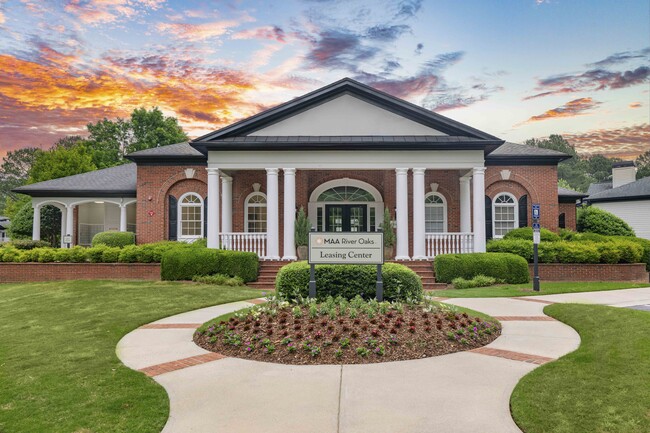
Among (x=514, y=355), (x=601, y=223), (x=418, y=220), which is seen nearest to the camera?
(x=514, y=355)

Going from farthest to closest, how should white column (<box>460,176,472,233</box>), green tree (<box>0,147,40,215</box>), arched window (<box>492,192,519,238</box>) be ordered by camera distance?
green tree (<box>0,147,40,215</box>)
arched window (<box>492,192,519,238</box>)
white column (<box>460,176,472,233</box>)

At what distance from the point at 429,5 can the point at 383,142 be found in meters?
5.75

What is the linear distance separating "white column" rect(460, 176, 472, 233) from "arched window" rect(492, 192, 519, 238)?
194 centimetres

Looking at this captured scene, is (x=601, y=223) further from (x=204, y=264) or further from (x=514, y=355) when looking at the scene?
(x=204, y=264)

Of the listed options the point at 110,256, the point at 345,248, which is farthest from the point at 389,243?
the point at 110,256

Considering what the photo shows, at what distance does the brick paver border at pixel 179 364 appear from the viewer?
5.91 meters


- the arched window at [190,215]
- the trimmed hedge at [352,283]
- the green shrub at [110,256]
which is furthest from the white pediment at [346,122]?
the trimmed hedge at [352,283]

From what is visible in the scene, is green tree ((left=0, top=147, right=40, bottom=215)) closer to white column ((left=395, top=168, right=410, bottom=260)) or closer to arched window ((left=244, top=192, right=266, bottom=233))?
arched window ((left=244, top=192, right=266, bottom=233))

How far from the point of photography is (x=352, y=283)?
9.79m

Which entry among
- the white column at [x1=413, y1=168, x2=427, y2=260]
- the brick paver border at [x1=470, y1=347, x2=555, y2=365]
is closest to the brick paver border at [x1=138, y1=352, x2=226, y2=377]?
the brick paver border at [x1=470, y1=347, x2=555, y2=365]

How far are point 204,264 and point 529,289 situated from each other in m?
11.3

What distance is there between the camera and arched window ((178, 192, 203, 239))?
71.1 ft

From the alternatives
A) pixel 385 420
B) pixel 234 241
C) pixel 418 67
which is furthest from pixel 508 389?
pixel 418 67

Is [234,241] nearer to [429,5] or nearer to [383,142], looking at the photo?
[383,142]
